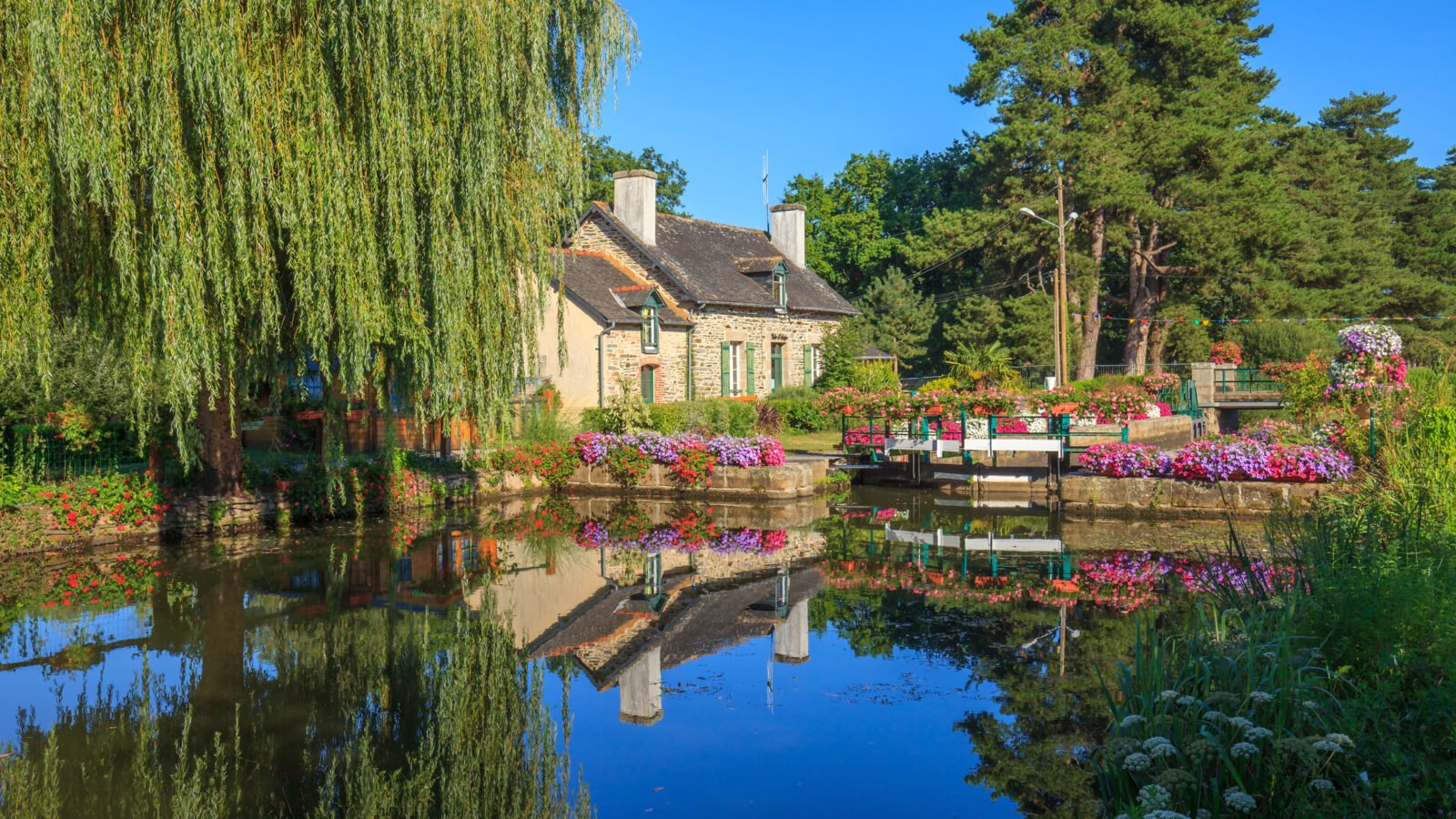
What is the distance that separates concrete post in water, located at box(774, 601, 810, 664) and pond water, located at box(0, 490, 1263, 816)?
1.3 inches

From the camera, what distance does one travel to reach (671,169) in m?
48.8

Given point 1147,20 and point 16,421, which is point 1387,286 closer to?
point 1147,20

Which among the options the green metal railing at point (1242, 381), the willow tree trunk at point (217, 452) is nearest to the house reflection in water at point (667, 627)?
the willow tree trunk at point (217, 452)

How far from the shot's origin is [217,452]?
12945mm

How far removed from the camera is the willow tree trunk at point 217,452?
42.3 feet

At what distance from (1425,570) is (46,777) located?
7.12 m

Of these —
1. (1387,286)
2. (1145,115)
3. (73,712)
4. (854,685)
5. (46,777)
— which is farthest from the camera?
(1387,286)

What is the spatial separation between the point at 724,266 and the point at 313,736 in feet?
87.1

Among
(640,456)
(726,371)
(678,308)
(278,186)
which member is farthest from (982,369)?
(278,186)

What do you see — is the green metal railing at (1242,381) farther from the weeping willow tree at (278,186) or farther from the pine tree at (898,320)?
the weeping willow tree at (278,186)

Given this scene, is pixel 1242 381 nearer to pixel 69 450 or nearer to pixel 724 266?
pixel 724 266

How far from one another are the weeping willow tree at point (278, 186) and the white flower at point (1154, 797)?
841 centimetres

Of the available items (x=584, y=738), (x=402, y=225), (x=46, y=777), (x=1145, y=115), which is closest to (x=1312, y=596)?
(x=584, y=738)

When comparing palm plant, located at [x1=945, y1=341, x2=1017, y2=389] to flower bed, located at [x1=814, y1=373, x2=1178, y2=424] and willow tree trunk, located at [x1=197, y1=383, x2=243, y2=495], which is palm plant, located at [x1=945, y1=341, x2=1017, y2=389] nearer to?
flower bed, located at [x1=814, y1=373, x2=1178, y2=424]
